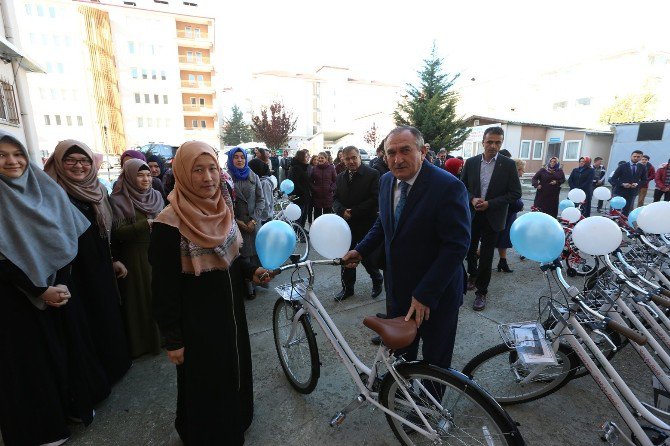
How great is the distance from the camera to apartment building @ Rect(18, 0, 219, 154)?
31125 mm

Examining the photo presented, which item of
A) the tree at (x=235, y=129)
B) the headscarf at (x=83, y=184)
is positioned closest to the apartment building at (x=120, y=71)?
the tree at (x=235, y=129)

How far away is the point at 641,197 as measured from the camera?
10242 millimetres

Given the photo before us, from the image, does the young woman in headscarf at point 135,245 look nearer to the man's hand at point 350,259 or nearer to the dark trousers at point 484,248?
the man's hand at point 350,259

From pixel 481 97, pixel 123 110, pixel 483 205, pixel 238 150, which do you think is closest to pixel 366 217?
pixel 483 205

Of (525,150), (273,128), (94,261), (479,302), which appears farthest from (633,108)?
(94,261)

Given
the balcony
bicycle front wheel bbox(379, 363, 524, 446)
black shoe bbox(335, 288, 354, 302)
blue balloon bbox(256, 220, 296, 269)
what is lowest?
black shoe bbox(335, 288, 354, 302)

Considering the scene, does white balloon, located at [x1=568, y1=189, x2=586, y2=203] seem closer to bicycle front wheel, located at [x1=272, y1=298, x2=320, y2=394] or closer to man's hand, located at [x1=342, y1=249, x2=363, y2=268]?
man's hand, located at [x1=342, y1=249, x2=363, y2=268]

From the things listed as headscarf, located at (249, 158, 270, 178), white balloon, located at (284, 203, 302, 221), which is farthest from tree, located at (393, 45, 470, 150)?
headscarf, located at (249, 158, 270, 178)

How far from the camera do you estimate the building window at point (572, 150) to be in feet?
68.2

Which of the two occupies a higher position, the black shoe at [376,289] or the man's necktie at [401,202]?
the man's necktie at [401,202]

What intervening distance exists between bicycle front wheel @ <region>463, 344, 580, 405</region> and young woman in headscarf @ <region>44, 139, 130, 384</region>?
9.34 feet

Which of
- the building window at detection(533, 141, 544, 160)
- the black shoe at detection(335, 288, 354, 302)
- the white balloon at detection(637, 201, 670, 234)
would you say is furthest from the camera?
the building window at detection(533, 141, 544, 160)

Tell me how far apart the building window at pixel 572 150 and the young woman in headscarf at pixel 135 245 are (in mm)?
24913

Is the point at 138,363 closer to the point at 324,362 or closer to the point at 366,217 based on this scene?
the point at 324,362
